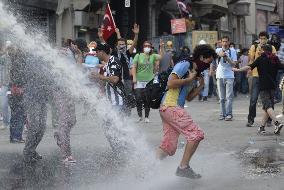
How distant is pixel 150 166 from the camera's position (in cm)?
820

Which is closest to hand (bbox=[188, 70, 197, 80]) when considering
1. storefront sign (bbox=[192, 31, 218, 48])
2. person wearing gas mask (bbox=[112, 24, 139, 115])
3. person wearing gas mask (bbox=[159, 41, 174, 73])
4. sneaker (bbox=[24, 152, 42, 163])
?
Answer: sneaker (bbox=[24, 152, 42, 163])

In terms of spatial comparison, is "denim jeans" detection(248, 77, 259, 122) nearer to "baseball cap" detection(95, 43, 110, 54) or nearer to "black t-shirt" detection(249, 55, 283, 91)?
"black t-shirt" detection(249, 55, 283, 91)

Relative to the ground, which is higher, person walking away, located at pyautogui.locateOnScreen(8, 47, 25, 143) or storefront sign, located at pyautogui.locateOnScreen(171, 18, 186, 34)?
storefront sign, located at pyautogui.locateOnScreen(171, 18, 186, 34)

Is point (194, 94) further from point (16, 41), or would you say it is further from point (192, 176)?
point (16, 41)

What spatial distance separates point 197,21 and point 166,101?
30.2 meters

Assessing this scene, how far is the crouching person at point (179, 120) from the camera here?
7902mm

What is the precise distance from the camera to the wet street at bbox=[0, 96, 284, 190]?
7785 mm

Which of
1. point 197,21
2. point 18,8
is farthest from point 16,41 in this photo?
point 197,21

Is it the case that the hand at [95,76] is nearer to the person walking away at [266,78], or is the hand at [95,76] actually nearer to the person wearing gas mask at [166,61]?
the person walking away at [266,78]

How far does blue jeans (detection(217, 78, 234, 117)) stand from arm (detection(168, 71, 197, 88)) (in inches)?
284

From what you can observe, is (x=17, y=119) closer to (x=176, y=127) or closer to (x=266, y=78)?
(x=266, y=78)

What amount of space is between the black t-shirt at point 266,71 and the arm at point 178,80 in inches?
187

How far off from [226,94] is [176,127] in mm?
7458

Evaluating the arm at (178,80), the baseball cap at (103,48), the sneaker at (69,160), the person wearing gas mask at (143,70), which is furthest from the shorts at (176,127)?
the person wearing gas mask at (143,70)
